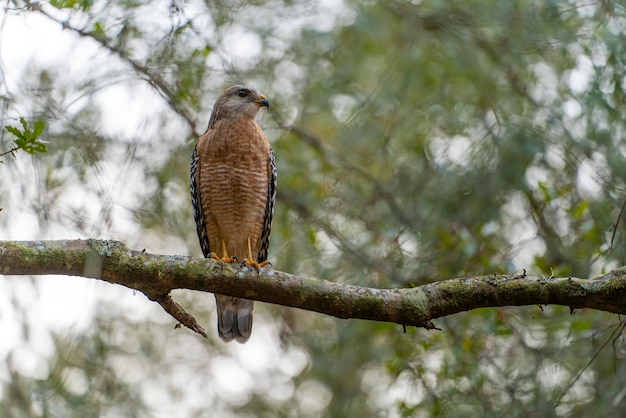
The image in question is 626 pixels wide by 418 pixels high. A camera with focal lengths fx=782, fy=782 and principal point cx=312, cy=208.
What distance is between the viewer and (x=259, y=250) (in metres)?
7.22

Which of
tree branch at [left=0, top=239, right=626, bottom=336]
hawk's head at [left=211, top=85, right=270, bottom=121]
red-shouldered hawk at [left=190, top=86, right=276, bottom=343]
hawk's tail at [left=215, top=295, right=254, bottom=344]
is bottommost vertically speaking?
tree branch at [left=0, top=239, right=626, bottom=336]

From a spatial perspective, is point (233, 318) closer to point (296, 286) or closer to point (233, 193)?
point (233, 193)

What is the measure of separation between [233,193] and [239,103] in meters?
0.95

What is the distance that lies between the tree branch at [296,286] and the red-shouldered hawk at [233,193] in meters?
2.13

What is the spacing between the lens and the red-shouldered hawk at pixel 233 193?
22.1 ft

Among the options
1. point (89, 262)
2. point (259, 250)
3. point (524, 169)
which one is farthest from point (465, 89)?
point (89, 262)

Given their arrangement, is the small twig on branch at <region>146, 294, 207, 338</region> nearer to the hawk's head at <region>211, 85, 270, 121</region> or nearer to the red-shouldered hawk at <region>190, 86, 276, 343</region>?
the red-shouldered hawk at <region>190, 86, 276, 343</region>

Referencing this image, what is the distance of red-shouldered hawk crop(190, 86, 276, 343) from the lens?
265 inches

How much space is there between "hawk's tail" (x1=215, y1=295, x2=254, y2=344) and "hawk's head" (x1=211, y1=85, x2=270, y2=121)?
5.56 ft

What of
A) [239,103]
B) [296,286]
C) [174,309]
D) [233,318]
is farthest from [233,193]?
[296,286]

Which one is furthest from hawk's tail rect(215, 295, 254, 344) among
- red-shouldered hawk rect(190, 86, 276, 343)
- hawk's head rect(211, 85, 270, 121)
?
hawk's head rect(211, 85, 270, 121)

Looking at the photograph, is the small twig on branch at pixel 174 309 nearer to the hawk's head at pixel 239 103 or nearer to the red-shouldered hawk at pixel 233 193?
the red-shouldered hawk at pixel 233 193

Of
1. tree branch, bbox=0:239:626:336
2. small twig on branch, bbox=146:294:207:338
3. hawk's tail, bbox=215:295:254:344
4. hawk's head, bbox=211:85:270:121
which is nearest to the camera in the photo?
tree branch, bbox=0:239:626:336

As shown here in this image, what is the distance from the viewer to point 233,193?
6816mm
